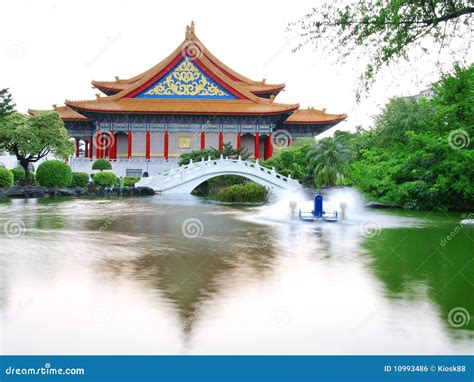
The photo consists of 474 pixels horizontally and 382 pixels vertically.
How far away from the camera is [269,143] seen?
44531 mm

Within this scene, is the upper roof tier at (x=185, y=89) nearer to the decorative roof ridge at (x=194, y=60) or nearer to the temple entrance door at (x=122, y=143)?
the decorative roof ridge at (x=194, y=60)

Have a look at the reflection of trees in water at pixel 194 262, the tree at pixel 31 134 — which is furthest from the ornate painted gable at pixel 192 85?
the reflection of trees in water at pixel 194 262

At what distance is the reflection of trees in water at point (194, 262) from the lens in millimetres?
6805

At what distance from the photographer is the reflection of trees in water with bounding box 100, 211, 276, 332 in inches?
268

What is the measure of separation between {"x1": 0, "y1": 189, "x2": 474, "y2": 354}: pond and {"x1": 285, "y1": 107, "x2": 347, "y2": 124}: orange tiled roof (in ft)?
101

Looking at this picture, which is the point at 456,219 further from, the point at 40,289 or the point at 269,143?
the point at 269,143

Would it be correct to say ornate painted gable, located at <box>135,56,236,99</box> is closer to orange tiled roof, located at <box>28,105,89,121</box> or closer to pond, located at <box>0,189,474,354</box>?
orange tiled roof, located at <box>28,105,89,121</box>

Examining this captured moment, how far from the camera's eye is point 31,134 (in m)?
30.4

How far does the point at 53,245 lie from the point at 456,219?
1203 centimetres

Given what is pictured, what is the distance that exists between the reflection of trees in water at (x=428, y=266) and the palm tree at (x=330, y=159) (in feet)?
43.5

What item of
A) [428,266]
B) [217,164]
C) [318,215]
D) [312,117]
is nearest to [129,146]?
[217,164]

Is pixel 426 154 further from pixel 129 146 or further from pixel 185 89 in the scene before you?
pixel 129 146

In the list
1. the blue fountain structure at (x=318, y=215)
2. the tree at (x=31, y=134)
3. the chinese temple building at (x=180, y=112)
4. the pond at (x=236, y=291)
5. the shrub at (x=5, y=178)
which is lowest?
the pond at (x=236, y=291)

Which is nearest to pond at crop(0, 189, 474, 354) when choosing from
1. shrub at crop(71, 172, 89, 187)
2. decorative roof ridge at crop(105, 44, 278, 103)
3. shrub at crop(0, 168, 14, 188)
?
shrub at crop(0, 168, 14, 188)
